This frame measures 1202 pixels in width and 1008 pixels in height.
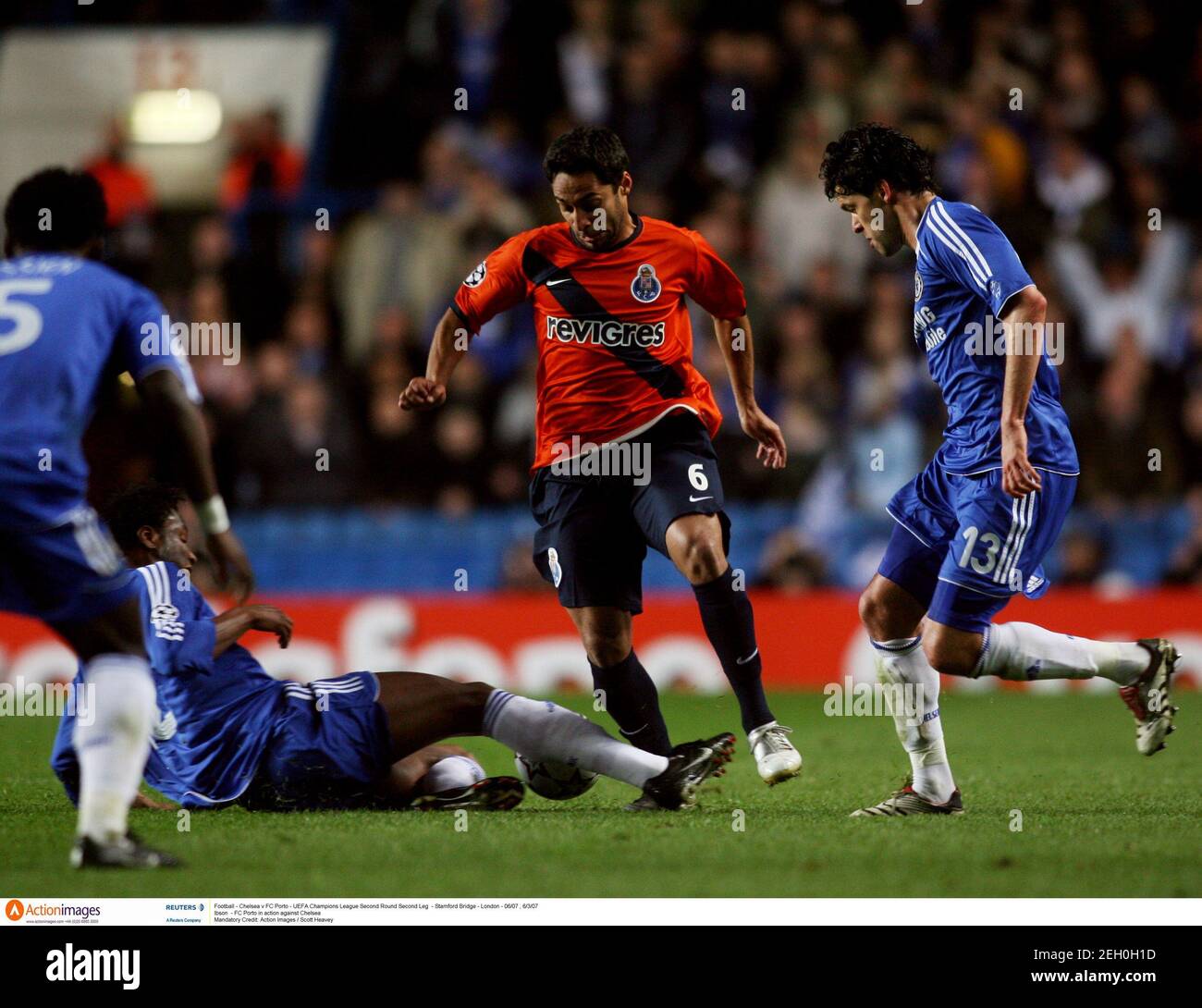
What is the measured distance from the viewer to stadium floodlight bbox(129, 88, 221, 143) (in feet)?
45.4

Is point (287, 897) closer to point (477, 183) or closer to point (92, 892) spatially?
point (92, 892)

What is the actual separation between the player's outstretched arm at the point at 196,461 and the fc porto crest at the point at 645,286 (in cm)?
202

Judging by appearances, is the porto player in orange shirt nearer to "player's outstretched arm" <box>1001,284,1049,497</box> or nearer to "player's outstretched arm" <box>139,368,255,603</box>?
"player's outstretched arm" <box>1001,284,1049,497</box>

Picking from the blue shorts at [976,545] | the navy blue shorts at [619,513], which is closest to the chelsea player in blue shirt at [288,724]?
the navy blue shorts at [619,513]

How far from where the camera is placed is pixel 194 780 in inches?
218

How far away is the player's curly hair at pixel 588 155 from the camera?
5699 mm

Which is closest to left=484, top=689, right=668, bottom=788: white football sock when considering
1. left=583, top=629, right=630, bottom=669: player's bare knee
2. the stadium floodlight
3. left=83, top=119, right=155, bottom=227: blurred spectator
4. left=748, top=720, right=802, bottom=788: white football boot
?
left=748, top=720, right=802, bottom=788: white football boot

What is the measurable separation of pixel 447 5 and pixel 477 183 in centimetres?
223

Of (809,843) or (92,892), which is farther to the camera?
(809,843)

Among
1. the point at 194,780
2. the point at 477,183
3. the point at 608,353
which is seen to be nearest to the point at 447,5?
the point at 477,183

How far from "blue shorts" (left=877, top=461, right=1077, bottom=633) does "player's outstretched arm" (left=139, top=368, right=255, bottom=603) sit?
2.25 meters

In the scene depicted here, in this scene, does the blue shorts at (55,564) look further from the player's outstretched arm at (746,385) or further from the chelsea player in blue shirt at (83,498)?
the player's outstretched arm at (746,385)

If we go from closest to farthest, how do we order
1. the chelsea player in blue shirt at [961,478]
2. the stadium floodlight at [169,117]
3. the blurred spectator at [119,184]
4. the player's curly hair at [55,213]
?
the player's curly hair at [55,213], the chelsea player in blue shirt at [961,478], the blurred spectator at [119,184], the stadium floodlight at [169,117]
